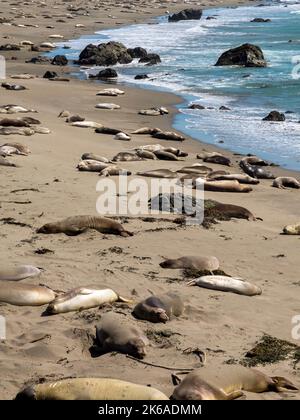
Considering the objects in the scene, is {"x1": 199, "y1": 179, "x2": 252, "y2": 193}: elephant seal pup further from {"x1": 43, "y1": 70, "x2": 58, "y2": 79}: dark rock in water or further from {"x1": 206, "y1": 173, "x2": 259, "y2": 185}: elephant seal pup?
{"x1": 43, "y1": 70, "x2": 58, "y2": 79}: dark rock in water

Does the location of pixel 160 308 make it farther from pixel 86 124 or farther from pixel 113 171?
pixel 86 124

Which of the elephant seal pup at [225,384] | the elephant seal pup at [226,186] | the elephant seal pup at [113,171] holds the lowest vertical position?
the elephant seal pup at [226,186]

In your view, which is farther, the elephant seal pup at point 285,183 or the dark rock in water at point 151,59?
the dark rock in water at point 151,59

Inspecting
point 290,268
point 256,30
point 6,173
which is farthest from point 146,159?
point 256,30

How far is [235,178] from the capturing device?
1066 centimetres

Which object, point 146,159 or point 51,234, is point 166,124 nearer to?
point 146,159

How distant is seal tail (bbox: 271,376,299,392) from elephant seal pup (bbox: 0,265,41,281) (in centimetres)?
245

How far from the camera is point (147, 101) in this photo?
61.2 feet

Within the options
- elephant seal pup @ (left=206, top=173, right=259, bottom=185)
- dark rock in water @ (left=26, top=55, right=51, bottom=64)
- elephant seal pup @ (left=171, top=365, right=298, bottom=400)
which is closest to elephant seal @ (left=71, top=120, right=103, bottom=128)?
elephant seal pup @ (left=206, top=173, right=259, bottom=185)

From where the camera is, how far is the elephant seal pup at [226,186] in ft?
33.4

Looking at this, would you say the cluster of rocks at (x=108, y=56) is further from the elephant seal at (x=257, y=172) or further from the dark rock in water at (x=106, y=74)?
the elephant seal at (x=257, y=172)

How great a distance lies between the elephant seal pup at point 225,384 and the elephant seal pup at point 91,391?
16cm

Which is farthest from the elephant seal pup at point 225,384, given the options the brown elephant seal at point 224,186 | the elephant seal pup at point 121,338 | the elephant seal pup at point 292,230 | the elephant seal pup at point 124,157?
the elephant seal pup at point 124,157
